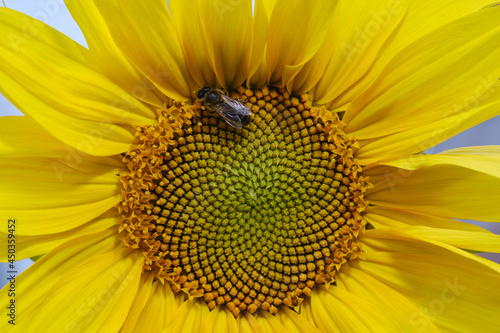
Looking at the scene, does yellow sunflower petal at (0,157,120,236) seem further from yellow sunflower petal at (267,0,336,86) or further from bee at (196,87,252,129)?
yellow sunflower petal at (267,0,336,86)

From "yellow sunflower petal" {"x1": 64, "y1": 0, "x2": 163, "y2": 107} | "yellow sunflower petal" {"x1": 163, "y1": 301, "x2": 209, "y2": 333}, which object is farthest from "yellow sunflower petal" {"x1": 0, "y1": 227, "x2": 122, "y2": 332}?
"yellow sunflower petal" {"x1": 64, "y1": 0, "x2": 163, "y2": 107}

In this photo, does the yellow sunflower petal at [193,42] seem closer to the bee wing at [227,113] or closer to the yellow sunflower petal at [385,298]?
the bee wing at [227,113]

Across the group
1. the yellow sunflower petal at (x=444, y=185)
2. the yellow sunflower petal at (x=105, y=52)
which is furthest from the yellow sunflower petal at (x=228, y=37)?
the yellow sunflower petal at (x=444, y=185)

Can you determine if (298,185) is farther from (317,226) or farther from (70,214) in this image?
(70,214)

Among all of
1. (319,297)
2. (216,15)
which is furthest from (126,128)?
(319,297)

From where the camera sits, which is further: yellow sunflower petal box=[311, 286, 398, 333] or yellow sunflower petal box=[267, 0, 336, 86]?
yellow sunflower petal box=[311, 286, 398, 333]

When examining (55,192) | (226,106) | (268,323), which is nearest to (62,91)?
(55,192)
